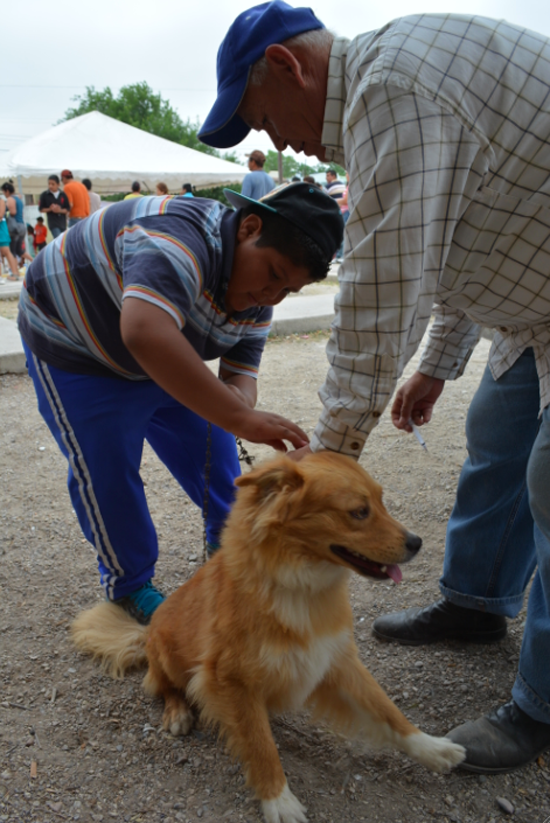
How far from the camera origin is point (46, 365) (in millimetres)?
2447

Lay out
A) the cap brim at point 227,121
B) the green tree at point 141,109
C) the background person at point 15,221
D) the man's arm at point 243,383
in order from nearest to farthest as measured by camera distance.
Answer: the cap brim at point 227,121, the man's arm at point 243,383, the background person at point 15,221, the green tree at point 141,109

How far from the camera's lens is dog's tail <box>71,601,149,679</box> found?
2.57 m

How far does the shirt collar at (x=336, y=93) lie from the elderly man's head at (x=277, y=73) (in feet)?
0.09

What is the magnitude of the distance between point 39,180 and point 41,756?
25767mm

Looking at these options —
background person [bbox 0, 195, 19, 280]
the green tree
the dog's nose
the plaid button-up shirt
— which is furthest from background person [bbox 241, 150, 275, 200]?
the green tree

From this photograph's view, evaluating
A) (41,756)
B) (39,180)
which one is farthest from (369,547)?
(39,180)

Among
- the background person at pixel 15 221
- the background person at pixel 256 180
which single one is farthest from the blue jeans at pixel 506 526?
the background person at pixel 15 221

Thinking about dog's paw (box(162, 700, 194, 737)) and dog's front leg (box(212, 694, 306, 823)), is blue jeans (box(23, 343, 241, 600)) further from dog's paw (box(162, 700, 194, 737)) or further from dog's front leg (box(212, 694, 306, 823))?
dog's front leg (box(212, 694, 306, 823))

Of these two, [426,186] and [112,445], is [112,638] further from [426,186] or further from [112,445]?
[426,186]

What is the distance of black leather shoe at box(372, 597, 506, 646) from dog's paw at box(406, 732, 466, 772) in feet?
2.05

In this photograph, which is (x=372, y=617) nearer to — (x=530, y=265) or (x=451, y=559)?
(x=451, y=559)

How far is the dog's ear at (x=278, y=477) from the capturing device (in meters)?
1.84

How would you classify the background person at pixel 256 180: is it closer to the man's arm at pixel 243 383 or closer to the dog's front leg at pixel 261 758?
the man's arm at pixel 243 383

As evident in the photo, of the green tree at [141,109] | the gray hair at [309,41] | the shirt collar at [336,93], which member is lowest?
the green tree at [141,109]
